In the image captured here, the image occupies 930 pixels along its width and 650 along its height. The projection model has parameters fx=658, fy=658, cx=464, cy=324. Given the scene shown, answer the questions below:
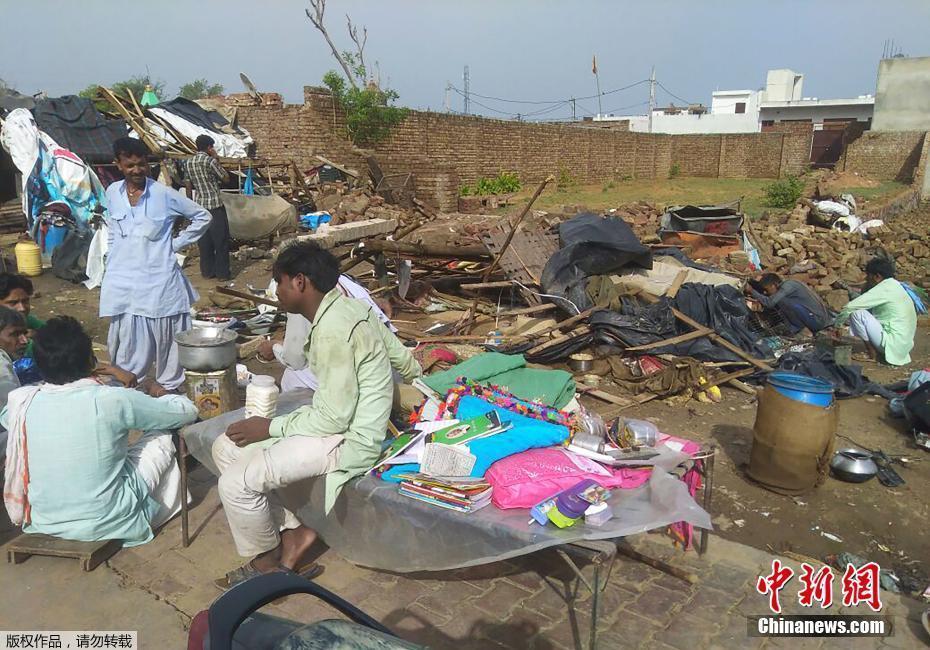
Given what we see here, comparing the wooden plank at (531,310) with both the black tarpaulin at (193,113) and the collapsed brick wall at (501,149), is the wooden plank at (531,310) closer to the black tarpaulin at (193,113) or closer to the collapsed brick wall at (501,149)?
the collapsed brick wall at (501,149)

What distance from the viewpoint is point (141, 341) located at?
14.5 feet

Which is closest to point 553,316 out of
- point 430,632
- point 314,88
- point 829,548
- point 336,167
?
point 829,548

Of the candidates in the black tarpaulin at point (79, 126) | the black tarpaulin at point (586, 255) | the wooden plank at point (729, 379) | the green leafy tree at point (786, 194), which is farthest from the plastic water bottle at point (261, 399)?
the green leafy tree at point (786, 194)

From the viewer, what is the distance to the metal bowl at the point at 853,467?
14.3 feet

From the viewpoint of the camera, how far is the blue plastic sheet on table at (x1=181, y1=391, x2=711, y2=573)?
245 cm

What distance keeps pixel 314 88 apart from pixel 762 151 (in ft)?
79.1

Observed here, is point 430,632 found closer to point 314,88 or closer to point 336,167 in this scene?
point 336,167

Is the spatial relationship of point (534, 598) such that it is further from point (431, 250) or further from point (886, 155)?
point (886, 155)

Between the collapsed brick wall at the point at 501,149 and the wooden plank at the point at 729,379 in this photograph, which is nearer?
the wooden plank at the point at 729,379

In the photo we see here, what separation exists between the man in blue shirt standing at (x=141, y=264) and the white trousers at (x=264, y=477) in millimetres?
1558

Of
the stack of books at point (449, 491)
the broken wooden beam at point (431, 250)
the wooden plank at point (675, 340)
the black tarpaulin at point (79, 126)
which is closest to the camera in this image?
the stack of books at point (449, 491)

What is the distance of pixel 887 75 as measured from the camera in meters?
28.7

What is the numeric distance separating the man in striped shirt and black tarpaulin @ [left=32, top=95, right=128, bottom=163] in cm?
329

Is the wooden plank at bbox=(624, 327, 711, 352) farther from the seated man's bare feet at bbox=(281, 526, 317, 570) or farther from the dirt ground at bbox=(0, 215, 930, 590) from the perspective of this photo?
the seated man's bare feet at bbox=(281, 526, 317, 570)
